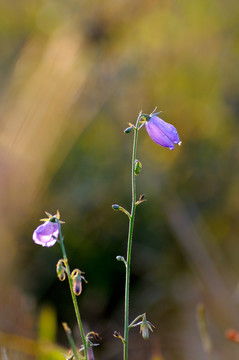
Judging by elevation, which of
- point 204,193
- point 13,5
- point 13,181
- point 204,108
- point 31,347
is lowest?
point 31,347

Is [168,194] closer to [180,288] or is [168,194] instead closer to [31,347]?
[180,288]

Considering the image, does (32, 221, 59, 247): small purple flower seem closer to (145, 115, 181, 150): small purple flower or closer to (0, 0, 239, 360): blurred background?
(145, 115, 181, 150): small purple flower

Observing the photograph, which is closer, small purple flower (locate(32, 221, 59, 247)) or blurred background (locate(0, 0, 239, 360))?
small purple flower (locate(32, 221, 59, 247))

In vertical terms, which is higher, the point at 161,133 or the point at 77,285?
the point at 161,133

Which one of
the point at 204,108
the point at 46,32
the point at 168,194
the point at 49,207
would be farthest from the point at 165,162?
the point at 46,32

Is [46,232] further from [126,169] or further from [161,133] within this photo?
[126,169]

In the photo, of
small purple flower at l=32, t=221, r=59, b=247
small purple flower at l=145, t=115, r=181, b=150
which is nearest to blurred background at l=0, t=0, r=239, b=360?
small purple flower at l=32, t=221, r=59, b=247

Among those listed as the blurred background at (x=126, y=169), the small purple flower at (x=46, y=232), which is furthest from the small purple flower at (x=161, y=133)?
the blurred background at (x=126, y=169)

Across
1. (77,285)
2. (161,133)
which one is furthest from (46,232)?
(161,133)
